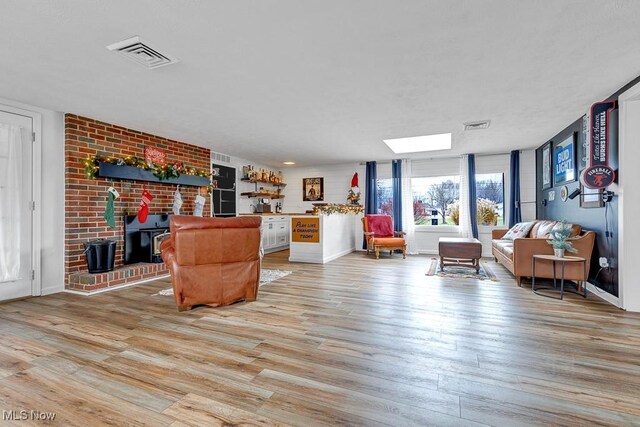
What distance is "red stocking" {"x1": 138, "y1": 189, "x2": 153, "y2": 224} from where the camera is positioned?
471cm

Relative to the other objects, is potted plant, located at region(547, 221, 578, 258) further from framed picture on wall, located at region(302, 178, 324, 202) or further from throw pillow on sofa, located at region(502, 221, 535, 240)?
framed picture on wall, located at region(302, 178, 324, 202)

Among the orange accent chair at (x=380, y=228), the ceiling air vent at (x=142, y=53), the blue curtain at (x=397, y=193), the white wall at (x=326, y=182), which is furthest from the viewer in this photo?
the white wall at (x=326, y=182)

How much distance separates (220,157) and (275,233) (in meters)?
2.37

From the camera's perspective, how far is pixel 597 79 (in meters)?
3.03

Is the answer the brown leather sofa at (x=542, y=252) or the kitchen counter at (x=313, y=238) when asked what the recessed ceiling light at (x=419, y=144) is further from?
the brown leather sofa at (x=542, y=252)

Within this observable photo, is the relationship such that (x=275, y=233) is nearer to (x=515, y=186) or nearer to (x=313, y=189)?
(x=313, y=189)

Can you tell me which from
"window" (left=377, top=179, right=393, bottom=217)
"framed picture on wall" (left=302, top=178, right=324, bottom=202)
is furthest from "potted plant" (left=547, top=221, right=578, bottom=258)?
"framed picture on wall" (left=302, top=178, right=324, bottom=202)

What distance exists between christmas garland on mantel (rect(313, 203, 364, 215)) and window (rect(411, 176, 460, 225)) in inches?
57.5

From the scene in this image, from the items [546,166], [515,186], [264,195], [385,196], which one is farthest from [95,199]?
[515,186]

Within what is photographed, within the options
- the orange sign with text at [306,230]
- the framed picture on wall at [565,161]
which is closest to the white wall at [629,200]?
the framed picture on wall at [565,161]

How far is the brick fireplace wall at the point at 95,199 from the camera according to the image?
4.05 metres

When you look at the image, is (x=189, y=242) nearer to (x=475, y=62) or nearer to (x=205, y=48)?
(x=205, y=48)

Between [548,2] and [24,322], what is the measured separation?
495 centimetres

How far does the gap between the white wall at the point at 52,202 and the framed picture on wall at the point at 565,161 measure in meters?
7.26
